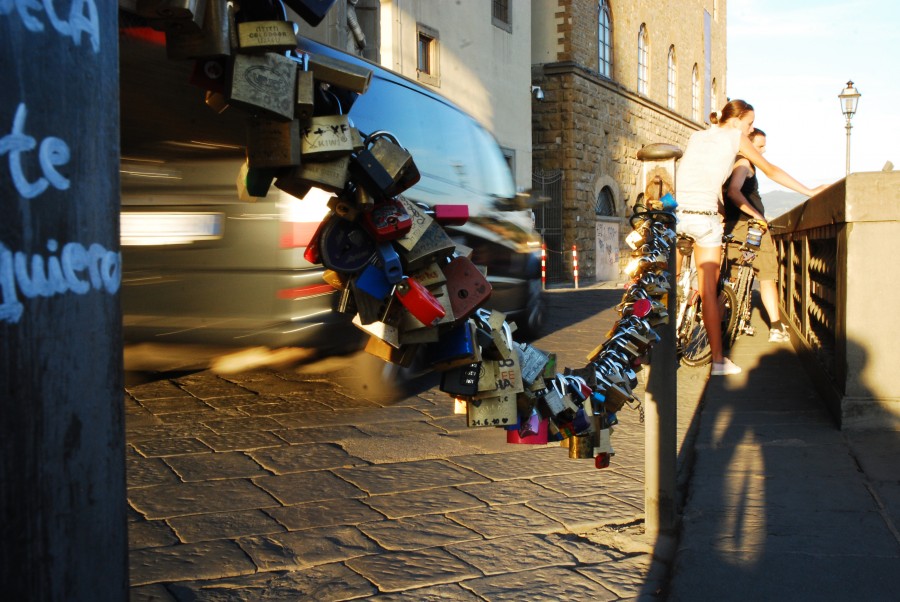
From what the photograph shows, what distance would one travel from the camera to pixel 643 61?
2891cm

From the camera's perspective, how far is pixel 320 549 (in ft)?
10.1

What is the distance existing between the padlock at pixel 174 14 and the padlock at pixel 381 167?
0.30 metres

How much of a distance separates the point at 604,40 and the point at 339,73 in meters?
25.7

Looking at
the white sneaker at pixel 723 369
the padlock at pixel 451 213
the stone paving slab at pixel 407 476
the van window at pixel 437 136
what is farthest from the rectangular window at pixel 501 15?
the padlock at pixel 451 213

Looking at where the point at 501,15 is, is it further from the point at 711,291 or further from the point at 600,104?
the point at 711,291

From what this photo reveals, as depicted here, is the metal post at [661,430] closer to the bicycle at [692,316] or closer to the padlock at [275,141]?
the padlock at [275,141]

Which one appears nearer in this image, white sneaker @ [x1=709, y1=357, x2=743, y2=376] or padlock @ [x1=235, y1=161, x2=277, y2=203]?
padlock @ [x1=235, y1=161, x2=277, y2=203]

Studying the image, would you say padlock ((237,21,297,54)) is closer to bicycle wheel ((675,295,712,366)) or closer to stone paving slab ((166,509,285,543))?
stone paving slab ((166,509,285,543))

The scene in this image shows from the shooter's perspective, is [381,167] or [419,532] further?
[419,532]

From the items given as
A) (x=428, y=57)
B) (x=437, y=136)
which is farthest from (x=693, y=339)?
(x=428, y=57)

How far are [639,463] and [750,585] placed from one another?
1.73 metres

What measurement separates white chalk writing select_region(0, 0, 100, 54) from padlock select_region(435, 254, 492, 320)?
818mm

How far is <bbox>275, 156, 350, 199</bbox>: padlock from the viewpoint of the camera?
1.30m

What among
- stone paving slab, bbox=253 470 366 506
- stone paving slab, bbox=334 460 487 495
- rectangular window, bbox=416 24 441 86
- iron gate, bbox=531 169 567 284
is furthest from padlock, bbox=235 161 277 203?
iron gate, bbox=531 169 567 284
